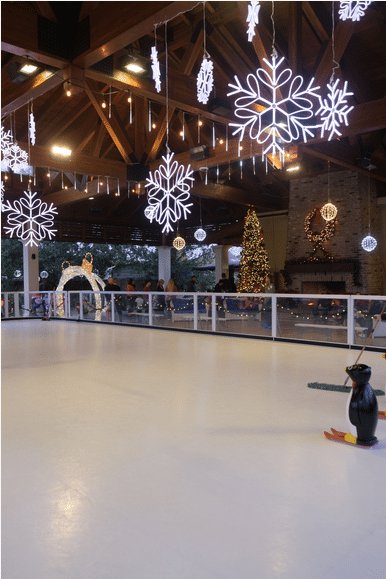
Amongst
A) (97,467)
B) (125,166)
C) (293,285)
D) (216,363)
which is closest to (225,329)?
(216,363)

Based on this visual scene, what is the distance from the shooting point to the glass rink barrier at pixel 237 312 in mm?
7383

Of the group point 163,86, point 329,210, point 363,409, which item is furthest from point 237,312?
point 363,409

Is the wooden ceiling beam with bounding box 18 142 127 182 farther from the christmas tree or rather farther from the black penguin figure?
the black penguin figure

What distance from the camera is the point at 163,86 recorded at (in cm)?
727

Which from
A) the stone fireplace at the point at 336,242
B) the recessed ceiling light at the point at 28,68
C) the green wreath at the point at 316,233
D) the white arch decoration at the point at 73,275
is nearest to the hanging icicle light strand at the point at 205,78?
the recessed ceiling light at the point at 28,68

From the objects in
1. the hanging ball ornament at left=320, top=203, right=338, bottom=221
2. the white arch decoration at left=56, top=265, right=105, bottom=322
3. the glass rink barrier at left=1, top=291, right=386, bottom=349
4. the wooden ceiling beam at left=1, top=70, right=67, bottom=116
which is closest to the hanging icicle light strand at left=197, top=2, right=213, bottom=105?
the wooden ceiling beam at left=1, top=70, right=67, bottom=116

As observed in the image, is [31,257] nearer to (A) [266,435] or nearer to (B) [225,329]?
(B) [225,329]

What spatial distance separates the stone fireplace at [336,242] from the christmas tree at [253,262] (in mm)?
1751

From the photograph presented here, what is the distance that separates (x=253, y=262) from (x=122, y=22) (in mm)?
8571

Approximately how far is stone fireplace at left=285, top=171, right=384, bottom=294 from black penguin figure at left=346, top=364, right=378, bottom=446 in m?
10.4

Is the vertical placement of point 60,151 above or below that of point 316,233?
above

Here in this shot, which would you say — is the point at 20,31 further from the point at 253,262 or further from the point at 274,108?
the point at 253,262

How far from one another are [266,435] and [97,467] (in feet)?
4.01

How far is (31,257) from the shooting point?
1473 centimetres
